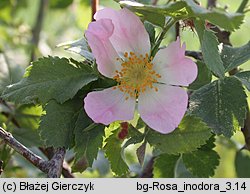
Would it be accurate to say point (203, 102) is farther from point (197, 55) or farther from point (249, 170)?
point (249, 170)

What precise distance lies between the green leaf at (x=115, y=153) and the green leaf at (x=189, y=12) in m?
0.19

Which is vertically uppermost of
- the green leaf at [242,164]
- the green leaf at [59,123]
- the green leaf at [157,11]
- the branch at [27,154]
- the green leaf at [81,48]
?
the green leaf at [157,11]

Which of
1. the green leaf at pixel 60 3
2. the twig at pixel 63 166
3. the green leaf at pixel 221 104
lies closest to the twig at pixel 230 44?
the green leaf at pixel 221 104

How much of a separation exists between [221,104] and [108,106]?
0.19 m

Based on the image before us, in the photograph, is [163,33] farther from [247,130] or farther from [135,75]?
[247,130]

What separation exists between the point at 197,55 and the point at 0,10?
3.47ft

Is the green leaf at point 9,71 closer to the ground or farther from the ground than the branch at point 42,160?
closer to the ground

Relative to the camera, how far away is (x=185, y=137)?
0.89m

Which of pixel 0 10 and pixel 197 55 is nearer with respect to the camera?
pixel 197 55

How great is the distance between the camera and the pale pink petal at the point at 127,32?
0.87m

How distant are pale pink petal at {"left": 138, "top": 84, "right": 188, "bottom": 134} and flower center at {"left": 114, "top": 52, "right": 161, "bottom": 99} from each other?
0.04ft

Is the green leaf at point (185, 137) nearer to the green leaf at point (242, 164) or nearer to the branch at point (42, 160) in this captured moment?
the branch at point (42, 160)
